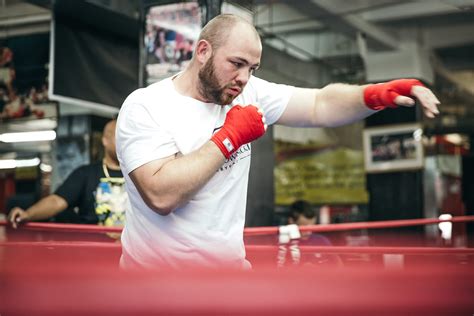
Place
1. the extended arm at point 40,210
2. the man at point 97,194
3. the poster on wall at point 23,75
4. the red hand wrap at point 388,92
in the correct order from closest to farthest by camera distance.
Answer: the red hand wrap at point 388,92, the extended arm at point 40,210, the man at point 97,194, the poster on wall at point 23,75

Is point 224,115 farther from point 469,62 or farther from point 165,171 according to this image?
point 469,62

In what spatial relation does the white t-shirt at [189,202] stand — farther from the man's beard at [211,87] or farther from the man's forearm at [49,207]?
the man's forearm at [49,207]

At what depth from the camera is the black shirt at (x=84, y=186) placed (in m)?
4.35

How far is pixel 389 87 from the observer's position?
7.77ft

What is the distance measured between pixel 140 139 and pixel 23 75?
543 centimetres

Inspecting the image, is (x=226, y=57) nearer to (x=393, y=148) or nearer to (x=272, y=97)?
(x=272, y=97)

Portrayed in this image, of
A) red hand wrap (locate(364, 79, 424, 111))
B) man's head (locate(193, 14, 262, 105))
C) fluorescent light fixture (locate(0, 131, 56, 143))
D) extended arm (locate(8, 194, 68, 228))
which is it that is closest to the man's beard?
man's head (locate(193, 14, 262, 105))

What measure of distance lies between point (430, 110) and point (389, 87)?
19 cm

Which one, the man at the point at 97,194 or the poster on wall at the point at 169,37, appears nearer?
the man at the point at 97,194

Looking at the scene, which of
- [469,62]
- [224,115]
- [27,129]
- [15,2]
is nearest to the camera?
[224,115]

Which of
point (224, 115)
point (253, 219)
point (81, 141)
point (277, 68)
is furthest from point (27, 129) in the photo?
point (224, 115)

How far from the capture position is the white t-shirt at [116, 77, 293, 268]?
2.19m

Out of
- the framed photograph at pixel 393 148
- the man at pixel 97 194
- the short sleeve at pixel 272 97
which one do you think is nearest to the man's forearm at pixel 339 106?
the short sleeve at pixel 272 97

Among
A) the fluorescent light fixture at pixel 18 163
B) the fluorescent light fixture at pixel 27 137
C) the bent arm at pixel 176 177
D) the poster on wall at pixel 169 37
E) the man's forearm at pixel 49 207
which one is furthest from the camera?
the fluorescent light fixture at pixel 18 163
